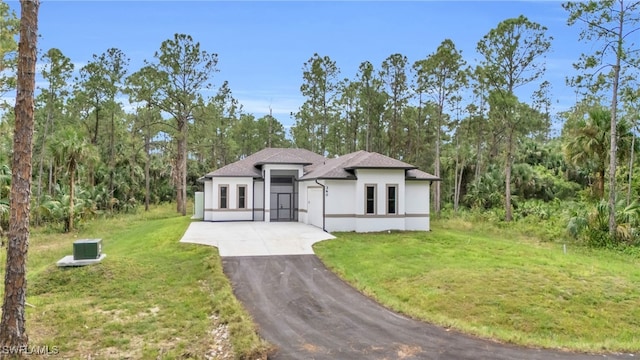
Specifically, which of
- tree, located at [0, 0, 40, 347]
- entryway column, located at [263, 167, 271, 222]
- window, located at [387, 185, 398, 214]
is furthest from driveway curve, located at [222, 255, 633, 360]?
entryway column, located at [263, 167, 271, 222]

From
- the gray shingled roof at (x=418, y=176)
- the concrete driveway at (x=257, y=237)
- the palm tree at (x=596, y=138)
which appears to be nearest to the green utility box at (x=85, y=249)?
the concrete driveway at (x=257, y=237)

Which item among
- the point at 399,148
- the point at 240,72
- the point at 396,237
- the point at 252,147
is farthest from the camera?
the point at 252,147

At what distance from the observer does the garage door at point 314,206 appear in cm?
2145

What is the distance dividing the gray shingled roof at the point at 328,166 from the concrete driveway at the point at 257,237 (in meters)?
3.08

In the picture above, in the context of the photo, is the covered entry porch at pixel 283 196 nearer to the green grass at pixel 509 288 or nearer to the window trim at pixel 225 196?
the window trim at pixel 225 196

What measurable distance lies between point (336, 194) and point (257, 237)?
4.67 m

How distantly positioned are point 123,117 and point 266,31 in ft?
85.8

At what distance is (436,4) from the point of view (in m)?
15.4

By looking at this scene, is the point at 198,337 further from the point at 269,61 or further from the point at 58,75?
the point at 58,75

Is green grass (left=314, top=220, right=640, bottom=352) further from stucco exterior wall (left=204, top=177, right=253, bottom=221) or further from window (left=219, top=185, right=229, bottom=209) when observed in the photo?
window (left=219, top=185, right=229, bottom=209)

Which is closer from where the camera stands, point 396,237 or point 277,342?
point 277,342

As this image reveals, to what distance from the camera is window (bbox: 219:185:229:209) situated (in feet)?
81.9

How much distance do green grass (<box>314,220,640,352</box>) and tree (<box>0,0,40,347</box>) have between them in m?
7.24

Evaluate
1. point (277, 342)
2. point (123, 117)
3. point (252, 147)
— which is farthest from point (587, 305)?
point (252, 147)
